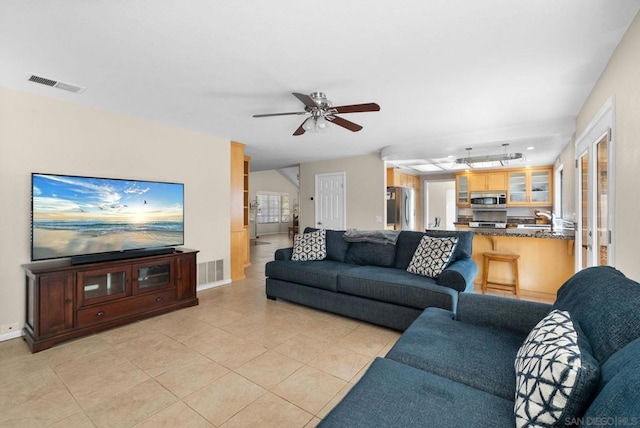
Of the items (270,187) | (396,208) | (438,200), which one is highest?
(270,187)

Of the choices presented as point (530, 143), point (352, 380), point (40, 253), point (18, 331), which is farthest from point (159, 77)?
point (530, 143)

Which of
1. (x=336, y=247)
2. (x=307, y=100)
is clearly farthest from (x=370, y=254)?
(x=307, y=100)

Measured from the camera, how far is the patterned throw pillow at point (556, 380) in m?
0.87

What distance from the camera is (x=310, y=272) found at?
11.7 feet

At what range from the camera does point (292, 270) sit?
3.74m

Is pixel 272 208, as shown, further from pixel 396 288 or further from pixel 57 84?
pixel 396 288

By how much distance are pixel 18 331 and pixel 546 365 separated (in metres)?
4.24

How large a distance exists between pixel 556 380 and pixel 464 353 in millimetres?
673

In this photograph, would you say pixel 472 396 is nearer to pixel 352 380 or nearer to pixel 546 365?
pixel 546 365

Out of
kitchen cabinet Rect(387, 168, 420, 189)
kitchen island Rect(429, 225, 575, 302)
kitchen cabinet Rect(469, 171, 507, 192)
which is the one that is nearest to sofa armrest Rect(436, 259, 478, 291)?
kitchen island Rect(429, 225, 575, 302)

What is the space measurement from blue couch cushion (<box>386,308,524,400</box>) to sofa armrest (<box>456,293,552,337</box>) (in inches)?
2.2

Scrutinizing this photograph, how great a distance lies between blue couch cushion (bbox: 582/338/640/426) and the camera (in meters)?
0.64

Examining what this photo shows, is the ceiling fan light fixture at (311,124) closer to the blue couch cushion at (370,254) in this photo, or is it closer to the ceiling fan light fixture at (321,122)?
the ceiling fan light fixture at (321,122)

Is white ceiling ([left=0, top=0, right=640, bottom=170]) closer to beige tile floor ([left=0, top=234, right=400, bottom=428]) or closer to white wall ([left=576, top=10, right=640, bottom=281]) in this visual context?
white wall ([left=576, top=10, right=640, bottom=281])
